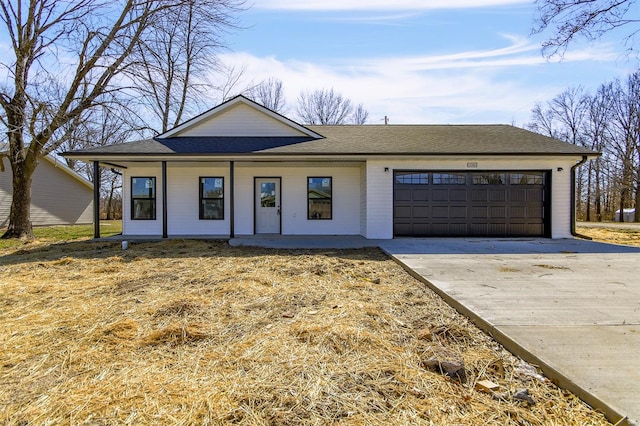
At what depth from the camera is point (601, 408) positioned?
7.20ft

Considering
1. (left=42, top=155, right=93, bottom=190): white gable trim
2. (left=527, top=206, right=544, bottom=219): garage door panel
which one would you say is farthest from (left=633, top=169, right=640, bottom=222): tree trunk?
(left=42, top=155, right=93, bottom=190): white gable trim

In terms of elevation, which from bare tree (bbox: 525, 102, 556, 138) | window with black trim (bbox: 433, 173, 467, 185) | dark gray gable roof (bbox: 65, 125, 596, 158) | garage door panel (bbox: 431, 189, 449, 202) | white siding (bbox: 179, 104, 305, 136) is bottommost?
garage door panel (bbox: 431, 189, 449, 202)

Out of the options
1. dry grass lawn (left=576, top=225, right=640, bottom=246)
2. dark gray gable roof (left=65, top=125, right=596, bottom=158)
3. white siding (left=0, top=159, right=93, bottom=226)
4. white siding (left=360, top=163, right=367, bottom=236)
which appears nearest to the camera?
dark gray gable roof (left=65, top=125, right=596, bottom=158)

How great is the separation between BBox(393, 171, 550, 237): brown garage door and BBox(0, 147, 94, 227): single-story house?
1816 cm

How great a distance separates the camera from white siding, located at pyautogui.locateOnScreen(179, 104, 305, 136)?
12.8 metres

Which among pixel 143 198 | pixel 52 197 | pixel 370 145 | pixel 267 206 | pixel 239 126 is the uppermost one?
pixel 239 126

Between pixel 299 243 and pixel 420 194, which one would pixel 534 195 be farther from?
pixel 299 243

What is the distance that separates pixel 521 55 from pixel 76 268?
40.4 feet

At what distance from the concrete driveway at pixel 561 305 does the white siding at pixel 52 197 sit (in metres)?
20.8

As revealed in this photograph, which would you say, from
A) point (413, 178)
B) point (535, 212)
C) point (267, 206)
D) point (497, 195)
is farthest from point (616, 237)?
point (267, 206)

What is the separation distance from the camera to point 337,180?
12836 millimetres

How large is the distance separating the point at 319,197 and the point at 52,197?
1745cm

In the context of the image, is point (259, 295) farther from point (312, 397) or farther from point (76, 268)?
point (76, 268)

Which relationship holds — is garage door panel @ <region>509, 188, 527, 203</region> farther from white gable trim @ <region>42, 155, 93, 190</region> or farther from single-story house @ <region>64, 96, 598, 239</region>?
white gable trim @ <region>42, 155, 93, 190</region>
